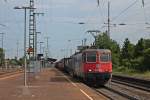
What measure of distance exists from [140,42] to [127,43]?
3007 centimetres

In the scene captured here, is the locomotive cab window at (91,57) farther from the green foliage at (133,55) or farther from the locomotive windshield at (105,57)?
the green foliage at (133,55)

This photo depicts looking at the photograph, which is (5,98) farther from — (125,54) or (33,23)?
(125,54)

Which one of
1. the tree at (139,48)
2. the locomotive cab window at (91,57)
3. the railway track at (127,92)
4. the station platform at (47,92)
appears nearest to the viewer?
the station platform at (47,92)

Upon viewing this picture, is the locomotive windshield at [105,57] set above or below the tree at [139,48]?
below

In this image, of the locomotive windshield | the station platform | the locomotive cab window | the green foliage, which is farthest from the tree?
the station platform

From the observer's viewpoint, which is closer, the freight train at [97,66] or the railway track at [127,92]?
the railway track at [127,92]

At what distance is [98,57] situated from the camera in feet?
142

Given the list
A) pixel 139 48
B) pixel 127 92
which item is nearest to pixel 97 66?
pixel 127 92

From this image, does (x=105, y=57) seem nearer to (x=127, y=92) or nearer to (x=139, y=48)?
(x=127, y=92)

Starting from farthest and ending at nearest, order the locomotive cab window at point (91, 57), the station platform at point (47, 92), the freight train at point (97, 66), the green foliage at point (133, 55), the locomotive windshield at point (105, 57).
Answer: the green foliage at point (133, 55) → the locomotive cab window at point (91, 57) → the locomotive windshield at point (105, 57) → the freight train at point (97, 66) → the station platform at point (47, 92)

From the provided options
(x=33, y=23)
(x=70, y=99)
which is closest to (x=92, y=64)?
(x=70, y=99)

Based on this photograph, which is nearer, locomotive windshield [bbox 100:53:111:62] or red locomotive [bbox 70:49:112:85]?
red locomotive [bbox 70:49:112:85]

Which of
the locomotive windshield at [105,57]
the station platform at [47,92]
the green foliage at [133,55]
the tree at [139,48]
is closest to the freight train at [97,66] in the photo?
the locomotive windshield at [105,57]

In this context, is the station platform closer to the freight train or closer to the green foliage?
the freight train
